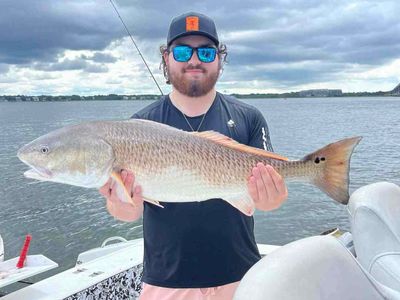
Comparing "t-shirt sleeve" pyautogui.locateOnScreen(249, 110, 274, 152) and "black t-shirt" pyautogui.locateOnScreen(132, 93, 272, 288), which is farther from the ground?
"t-shirt sleeve" pyautogui.locateOnScreen(249, 110, 274, 152)

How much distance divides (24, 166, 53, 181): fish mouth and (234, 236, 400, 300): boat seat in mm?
1465

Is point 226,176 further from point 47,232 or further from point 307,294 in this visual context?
point 47,232

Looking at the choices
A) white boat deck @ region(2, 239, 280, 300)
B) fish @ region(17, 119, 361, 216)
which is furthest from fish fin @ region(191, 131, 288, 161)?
white boat deck @ region(2, 239, 280, 300)

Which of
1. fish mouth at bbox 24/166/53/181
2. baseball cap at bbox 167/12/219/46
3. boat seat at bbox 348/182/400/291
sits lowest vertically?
boat seat at bbox 348/182/400/291

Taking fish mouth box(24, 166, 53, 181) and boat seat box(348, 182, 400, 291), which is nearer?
fish mouth box(24, 166, 53, 181)

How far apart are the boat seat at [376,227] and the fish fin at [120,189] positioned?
5.79 ft

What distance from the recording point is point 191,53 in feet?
10.2

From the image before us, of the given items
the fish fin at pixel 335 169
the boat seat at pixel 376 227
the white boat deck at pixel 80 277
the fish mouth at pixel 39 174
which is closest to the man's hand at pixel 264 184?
the fish fin at pixel 335 169

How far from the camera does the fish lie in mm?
2799

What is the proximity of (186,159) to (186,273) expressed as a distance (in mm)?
743

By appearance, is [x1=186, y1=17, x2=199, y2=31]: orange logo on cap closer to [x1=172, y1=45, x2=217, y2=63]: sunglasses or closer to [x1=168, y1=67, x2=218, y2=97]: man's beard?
[x1=172, y1=45, x2=217, y2=63]: sunglasses

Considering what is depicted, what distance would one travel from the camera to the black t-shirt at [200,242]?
2.97 metres

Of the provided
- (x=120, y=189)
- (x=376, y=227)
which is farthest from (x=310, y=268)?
(x=376, y=227)

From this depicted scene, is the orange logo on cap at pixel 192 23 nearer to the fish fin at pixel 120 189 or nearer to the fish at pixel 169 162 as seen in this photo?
the fish at pixel 169 162
